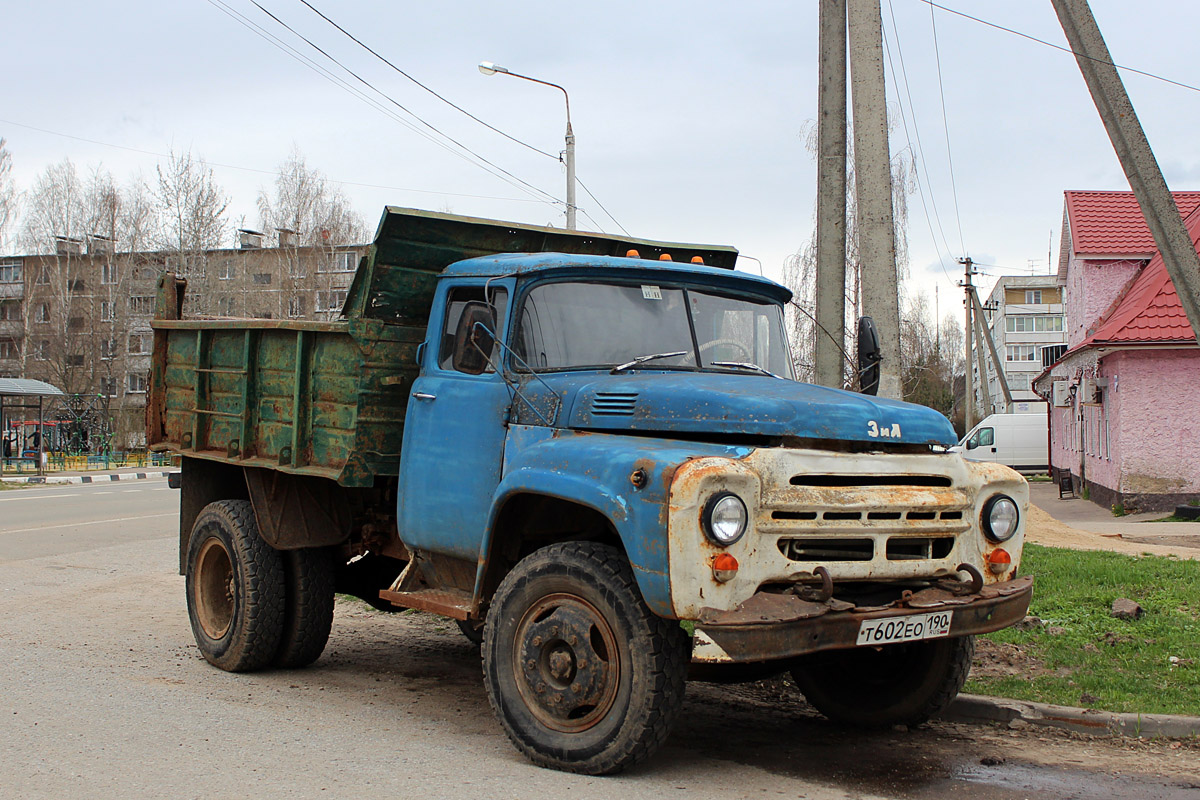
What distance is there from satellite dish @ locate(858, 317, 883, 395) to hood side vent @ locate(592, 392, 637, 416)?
6.65 feet

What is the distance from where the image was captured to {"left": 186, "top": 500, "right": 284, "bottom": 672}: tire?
23.0 ft

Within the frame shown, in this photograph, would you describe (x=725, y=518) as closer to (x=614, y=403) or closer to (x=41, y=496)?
(x=614, y=403)

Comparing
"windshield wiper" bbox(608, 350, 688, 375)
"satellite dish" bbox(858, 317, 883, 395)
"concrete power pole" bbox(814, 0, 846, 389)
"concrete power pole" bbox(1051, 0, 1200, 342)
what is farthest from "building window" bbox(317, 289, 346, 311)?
"windshield wiper" bbox(608, 350, 688, 375)

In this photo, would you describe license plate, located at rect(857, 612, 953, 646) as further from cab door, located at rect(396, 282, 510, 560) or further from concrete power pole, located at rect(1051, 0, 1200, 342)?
concrete power pole, located at rect(1051, 0, 1200, 342)

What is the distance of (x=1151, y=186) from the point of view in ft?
26.2

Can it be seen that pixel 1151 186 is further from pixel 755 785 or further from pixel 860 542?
pixel 755 785

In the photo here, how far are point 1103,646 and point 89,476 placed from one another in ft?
102

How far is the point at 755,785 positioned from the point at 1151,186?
552 centimetres

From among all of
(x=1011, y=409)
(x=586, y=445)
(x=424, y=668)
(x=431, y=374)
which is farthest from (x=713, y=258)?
(x=1011, y=409)

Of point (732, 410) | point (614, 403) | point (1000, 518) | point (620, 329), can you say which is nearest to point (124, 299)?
point (620, 329)

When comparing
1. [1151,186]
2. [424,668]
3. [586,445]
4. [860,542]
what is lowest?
[424,668]

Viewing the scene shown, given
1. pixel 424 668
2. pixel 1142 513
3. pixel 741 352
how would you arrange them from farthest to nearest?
pixel 1142 513 < pixel 424 668 < pixel 741 352

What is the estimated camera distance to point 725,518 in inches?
173

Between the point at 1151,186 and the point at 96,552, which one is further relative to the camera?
the point at 96,552
